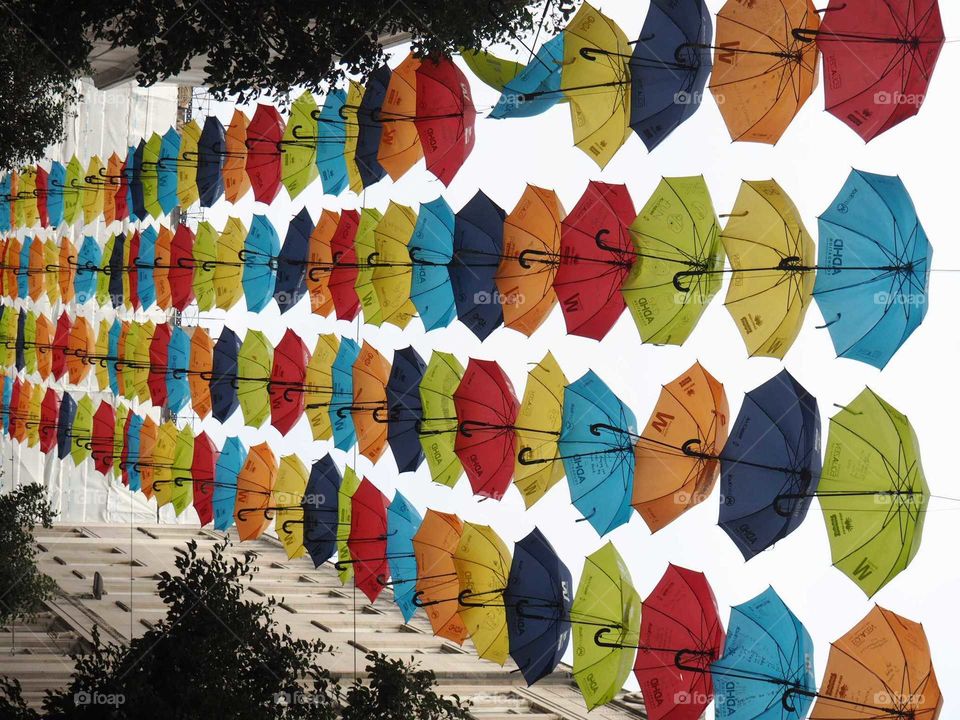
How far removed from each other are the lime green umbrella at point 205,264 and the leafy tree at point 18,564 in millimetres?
4404

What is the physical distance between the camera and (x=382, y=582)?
12617 millimetres

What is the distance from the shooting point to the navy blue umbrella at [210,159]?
45.5ft

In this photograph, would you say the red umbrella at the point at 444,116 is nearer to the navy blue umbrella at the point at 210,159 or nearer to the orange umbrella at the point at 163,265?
the navy blue umbrella at the point at 210,159

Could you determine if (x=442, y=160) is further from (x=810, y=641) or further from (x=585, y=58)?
(x=810, y=641)

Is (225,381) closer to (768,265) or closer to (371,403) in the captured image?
(371,403)

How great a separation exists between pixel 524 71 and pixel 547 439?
3.90 meters

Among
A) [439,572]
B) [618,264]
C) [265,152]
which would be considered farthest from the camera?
[265,152]

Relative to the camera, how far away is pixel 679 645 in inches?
371

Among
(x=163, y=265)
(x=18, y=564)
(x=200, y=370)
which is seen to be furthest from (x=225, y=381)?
(x=18, y=564)

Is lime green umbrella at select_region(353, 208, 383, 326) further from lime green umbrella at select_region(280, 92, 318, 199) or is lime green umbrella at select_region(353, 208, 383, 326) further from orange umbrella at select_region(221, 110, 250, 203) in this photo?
orange umbrella at select_region(221, 110, 250, 203)

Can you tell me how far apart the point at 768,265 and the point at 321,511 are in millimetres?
7308

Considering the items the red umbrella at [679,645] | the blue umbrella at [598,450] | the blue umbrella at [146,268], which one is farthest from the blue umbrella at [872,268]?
the blue umbrella at [146,268]

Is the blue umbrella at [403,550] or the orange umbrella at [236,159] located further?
the orange umbrella at [236,159]

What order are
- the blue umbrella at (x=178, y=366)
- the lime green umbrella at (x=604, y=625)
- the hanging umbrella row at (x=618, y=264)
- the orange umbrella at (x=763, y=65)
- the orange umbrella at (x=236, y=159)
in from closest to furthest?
the hanging umbrella row at (x=618, y=264) → the orange umbrella at (x=763, y=65) → the lime green umbrella at (x=604, y=625) → the orange umbrella at (x=236, y=159) → the blue umbrella at (x=178, y=366)
